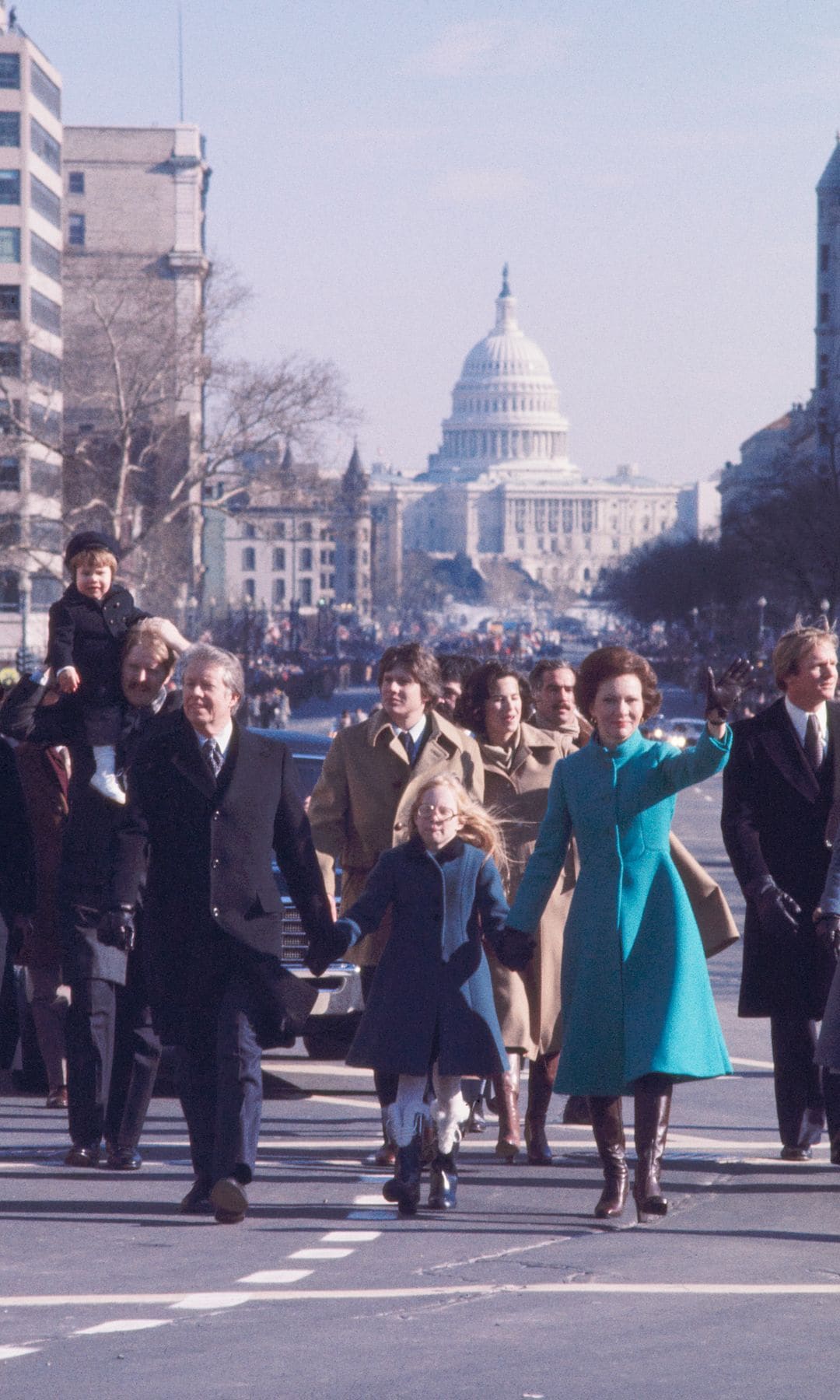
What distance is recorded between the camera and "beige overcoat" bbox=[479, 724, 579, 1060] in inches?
337

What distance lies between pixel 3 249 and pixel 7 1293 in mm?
66278

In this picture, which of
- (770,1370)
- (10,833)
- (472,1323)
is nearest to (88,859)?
(10,833)

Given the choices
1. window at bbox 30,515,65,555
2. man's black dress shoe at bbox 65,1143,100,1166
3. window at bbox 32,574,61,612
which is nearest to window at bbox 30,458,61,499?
window at bbox 30,515,65,555

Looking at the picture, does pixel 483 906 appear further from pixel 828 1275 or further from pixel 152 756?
pixel 828 1275

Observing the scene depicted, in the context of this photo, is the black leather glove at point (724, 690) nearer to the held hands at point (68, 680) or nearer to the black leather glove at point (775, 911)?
the black leather glove at point (775, 911)

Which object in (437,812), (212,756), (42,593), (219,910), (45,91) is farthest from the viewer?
(42,593)

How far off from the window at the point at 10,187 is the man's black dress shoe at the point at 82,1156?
64.4m

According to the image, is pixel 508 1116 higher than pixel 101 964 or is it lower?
lower

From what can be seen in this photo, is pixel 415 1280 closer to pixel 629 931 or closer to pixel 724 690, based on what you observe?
pixel 629 931

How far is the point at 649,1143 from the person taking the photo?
7547mm

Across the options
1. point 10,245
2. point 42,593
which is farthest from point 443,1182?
point 42,593

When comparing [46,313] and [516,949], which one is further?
[46,313]

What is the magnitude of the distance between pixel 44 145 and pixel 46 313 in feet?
15.8

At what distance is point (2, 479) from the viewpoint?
66.4 metres
